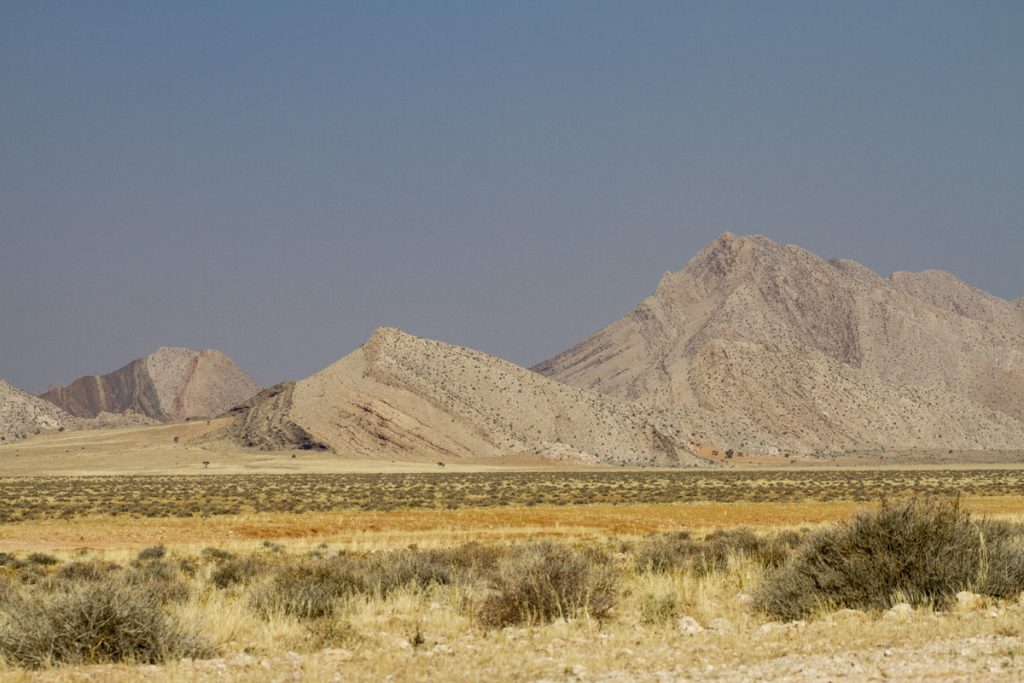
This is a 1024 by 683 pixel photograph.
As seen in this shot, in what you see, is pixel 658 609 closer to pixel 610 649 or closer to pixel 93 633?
pixel 610 649

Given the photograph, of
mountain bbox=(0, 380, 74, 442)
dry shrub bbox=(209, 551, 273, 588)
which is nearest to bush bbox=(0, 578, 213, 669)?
dry shrub bbox=(209, 551, 273, 588)

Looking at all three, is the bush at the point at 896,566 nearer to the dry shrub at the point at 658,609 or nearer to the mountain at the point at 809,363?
the dry shrub at the point at 658,609

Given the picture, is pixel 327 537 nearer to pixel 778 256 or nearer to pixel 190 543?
pixel 190 543

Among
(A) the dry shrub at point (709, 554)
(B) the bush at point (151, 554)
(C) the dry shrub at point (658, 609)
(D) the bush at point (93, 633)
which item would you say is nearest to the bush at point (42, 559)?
(B) the bush at point (151, 554)

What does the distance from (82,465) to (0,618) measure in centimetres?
9570

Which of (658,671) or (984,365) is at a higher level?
(984,365)

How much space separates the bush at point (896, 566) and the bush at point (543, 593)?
2.12 m

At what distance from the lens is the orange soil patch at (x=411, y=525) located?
102 ft

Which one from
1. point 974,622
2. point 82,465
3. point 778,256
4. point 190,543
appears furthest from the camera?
point 778,256

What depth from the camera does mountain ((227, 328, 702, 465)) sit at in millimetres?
113562

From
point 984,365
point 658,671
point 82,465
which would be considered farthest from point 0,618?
point 984,365

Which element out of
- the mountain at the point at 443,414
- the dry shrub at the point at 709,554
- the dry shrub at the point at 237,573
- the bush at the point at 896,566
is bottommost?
the dry shrub at the point at 237,573

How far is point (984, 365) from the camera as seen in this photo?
179 meters

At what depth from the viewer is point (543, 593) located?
13938 mm
